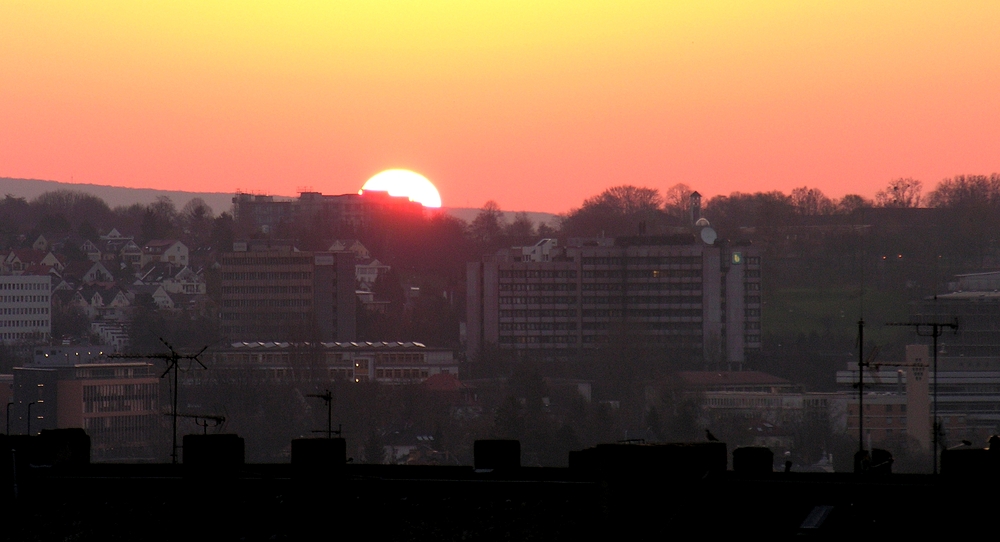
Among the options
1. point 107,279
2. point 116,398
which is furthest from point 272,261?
point 116,398

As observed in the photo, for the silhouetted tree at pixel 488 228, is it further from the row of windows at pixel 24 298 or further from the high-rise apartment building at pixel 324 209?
the row of windows at pixel 24 298

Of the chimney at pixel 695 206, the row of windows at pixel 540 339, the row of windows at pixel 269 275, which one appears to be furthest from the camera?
the chimney at pixel 695 206

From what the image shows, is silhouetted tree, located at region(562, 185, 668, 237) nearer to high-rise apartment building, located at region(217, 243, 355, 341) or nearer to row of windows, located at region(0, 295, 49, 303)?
high-rise apartment building, located at region(217, 243, 355, 341)

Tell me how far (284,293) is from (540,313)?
1861cm

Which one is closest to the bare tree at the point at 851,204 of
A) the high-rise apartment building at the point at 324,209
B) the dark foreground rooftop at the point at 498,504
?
the high-rise apartment building at the point at 324,209

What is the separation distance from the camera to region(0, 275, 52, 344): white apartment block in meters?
138

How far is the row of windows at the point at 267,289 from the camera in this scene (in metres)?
134

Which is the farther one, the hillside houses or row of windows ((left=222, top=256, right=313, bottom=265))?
the hillside houses

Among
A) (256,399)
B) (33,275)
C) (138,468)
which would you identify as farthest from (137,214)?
(138,468)

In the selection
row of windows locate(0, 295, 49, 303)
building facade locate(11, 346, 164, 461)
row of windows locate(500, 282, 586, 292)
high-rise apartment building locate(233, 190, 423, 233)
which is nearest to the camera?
building facade locate(11, 346, 164, 461)

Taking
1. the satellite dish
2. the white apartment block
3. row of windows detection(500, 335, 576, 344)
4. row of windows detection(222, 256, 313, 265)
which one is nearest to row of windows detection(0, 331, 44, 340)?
the white apartment block

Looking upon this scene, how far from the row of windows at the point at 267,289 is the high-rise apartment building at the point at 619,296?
12185mm

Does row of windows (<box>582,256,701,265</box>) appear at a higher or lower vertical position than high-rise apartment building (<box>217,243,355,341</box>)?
higher

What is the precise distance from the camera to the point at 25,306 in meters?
A: 140
